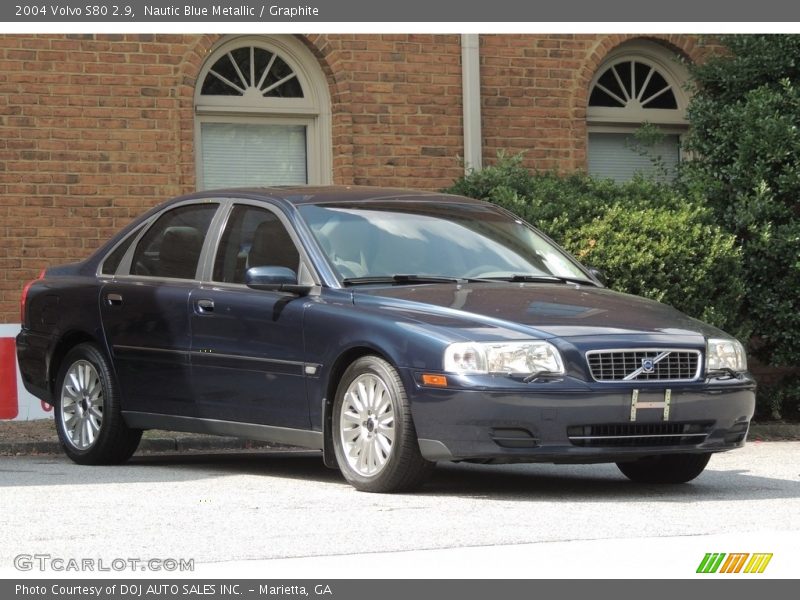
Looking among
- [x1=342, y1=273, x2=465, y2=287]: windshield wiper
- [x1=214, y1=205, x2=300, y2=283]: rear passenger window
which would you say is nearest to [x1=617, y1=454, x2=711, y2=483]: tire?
[x1=342, y1=273, x2=465, y2=287]: windshield wiper

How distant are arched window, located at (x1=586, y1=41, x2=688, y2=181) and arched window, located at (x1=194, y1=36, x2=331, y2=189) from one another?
315cm

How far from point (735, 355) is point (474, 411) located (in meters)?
1.63

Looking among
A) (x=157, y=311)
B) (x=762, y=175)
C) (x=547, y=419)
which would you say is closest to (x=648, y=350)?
(x=547, y=419)

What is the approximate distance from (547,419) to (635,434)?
514 millimetres

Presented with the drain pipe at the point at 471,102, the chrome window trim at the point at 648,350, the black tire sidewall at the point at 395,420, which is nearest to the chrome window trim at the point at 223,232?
the black tire sidewall at the point at 395,420

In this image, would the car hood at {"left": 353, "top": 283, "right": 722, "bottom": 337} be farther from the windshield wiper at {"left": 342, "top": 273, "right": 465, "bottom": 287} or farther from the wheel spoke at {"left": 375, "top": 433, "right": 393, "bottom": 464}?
the wheel spoke at {"left": 375, "top": 433, "right": 393, "bottom": 464}

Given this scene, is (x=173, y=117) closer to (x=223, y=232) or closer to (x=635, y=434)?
(x=223, y=232)

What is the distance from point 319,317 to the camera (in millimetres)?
9203

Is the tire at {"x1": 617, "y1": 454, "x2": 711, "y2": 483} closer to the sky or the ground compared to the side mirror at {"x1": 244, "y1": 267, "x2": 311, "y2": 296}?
closer to the ground

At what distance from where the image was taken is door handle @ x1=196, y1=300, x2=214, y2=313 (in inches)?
392

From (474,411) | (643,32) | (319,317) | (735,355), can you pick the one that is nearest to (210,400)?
(319,317)

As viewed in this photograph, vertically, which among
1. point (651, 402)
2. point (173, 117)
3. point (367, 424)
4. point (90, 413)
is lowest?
point (90, 413)

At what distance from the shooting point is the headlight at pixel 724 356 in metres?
8.91

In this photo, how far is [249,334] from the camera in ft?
31.8
